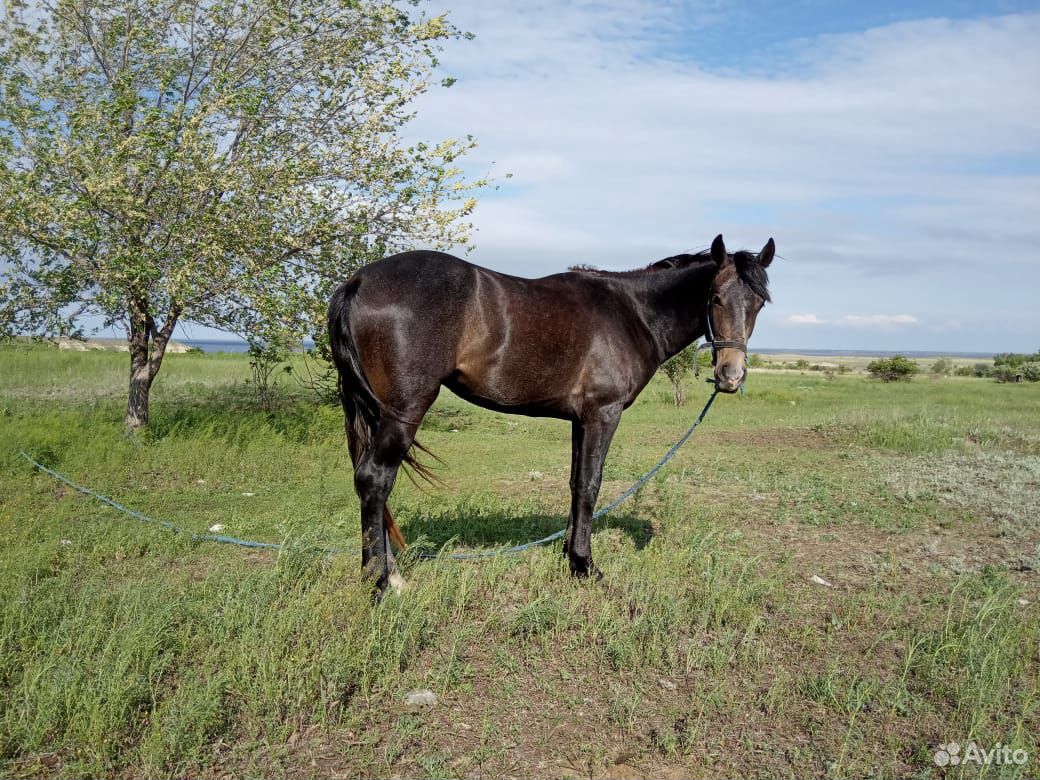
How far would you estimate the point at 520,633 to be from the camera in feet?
14.8

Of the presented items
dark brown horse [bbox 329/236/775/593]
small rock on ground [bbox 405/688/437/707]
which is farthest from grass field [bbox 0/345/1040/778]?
dark brown horse [bbox 329/236/775/593]

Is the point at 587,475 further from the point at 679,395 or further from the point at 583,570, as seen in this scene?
the point at 679,395

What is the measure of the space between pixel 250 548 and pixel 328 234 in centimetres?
586

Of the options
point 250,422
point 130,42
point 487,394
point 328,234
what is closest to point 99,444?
point 250,422

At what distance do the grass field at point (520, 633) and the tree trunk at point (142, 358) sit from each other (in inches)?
66.5

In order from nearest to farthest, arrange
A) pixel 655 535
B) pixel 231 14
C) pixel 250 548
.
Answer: pixel 250 548
pixel 655 535
pixel 231 14

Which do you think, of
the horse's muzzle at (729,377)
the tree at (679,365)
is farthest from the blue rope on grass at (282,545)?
the tree at (679,365)

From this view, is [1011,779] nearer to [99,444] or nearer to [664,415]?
[99,444]

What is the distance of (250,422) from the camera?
11570 mm

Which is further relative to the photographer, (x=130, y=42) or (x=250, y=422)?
(x=250, y=422)

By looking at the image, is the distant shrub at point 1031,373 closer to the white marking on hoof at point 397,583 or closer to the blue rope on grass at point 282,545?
the blue rope on grass at point 282,545

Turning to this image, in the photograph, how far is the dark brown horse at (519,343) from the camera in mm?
4680

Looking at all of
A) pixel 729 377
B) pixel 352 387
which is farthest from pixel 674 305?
pixel 352 387

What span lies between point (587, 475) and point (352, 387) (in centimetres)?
184
